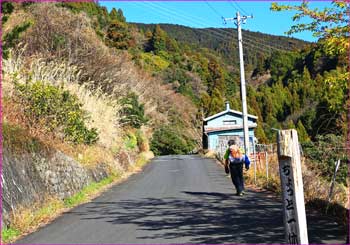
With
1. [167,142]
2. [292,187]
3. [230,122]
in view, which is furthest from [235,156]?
[167,142]

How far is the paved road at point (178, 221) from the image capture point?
7820mm

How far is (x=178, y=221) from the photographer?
30.6ft

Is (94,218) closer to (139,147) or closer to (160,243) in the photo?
(160,243)

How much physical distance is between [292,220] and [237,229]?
11.2 feet

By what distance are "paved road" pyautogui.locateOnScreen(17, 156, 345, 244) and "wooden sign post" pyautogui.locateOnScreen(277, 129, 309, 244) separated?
2.35 metres

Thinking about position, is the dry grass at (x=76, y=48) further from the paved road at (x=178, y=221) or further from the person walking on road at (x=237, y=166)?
the paved road at (x=178, y=221)

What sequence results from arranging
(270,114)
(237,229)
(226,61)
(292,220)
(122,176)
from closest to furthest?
(292,220)
(237,229)
(122,176)
(270,114)
(226,61)

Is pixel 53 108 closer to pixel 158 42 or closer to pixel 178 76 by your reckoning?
pixel 178 76

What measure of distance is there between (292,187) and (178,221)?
15.3 feet

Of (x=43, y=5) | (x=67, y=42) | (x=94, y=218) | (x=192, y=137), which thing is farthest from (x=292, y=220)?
(x=192, y=137)

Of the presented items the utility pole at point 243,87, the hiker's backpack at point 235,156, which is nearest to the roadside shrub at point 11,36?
the hiker's backpack at point 235,156

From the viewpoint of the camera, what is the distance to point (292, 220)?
503cm

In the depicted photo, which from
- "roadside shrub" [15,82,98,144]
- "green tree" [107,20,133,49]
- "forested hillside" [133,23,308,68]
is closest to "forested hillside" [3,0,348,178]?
"green tree" [107,20,133,49]

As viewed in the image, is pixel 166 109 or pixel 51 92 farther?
pixel 166 109
